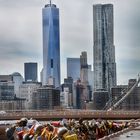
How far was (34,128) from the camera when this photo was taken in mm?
16422

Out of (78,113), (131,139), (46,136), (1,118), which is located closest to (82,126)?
(131,139)

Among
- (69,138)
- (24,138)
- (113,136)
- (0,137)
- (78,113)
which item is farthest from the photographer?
(78,113)

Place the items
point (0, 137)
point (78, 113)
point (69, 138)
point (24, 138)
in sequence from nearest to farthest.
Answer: point (69, 138) < point (24, 138) < point (0, 137) < point (78, 113)

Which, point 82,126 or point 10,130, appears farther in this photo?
point 82,126

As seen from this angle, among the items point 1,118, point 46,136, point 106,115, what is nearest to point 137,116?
point 106,115

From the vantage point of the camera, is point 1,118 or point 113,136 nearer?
point 113,136

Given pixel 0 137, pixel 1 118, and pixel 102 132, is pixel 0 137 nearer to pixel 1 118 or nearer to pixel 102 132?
pixel 102 132

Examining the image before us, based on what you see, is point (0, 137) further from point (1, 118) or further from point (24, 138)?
point (1, 118)

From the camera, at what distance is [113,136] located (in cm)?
2502

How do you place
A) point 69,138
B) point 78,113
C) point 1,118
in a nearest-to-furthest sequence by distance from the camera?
1. point 69,138
2. point 1,118
3. point 78,113

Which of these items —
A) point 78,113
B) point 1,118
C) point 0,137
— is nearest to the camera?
point 0,137

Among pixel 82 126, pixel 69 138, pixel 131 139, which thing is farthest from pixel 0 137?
pixel 69 138

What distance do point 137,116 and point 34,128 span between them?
103 meters

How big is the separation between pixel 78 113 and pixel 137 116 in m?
11.9
